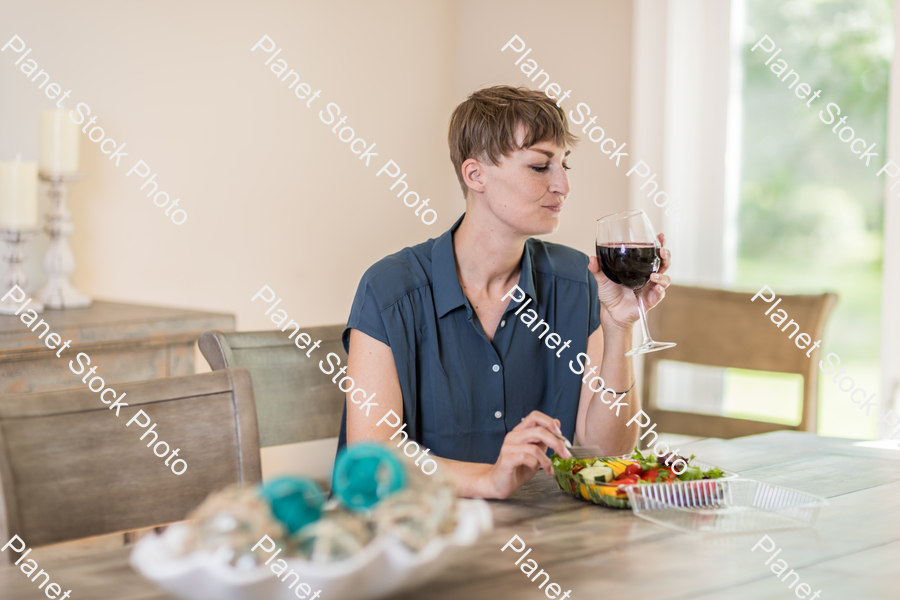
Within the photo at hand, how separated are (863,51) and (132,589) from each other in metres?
2.71

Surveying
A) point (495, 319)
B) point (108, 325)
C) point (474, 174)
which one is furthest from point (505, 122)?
point (108, 325)

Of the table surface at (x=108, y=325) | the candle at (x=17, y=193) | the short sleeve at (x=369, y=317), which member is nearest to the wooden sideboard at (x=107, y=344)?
the table surface at (x=108, y=325)

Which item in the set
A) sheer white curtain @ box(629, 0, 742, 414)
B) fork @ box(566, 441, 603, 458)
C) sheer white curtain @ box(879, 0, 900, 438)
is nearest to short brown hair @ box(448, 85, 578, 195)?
fork @ box(566, 441, 603, 458)

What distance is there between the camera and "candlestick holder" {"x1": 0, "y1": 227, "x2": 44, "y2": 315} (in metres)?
2.08

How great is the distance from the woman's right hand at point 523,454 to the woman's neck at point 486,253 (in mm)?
568

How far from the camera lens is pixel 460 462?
127 cm

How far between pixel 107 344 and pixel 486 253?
0.91m

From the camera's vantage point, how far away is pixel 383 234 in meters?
3.50

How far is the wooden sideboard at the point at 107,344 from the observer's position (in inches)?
71.4

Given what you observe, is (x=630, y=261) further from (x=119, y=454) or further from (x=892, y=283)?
(x=892, y=283)

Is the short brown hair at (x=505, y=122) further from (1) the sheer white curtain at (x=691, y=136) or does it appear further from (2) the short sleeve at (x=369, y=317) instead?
(1) the sheer white curtain at (x=691, y=136)

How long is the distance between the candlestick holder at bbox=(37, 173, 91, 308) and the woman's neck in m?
1.13

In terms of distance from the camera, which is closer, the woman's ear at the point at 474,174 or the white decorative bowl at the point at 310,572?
the white decorative bowl at the point at 310,572

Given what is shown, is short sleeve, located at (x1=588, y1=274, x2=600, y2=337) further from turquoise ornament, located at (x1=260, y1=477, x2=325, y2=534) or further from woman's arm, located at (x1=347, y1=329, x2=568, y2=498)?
turquoise ornament, located at (x1=260, y1=477, x2=325, y2=534)
